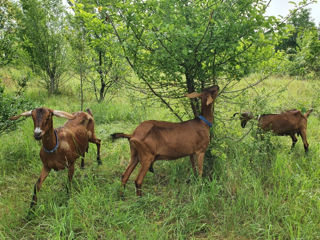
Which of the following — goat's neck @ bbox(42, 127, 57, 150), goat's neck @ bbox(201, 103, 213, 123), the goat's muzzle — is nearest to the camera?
the goat's muzzle

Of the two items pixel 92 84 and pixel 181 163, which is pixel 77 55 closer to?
pixel 92 84

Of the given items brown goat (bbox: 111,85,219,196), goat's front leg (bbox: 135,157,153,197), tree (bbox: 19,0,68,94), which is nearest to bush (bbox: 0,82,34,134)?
brown goat (bbox: 111,85,219,196)

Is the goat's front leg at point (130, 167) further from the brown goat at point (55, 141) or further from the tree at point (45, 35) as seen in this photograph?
the tree at point (45, 35)

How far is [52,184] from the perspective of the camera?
3.46 meters

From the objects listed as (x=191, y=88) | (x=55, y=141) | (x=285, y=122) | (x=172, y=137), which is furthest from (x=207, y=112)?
(x=55, y=141)

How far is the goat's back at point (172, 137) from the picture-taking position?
10.1 feet

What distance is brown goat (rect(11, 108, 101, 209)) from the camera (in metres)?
2.65

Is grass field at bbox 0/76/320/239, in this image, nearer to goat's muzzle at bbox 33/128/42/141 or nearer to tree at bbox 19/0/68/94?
goat's muzzle at bbox 33/128/42/141

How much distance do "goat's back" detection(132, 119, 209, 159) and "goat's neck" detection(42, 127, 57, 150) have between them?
3.23 feet

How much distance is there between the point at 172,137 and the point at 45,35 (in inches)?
305

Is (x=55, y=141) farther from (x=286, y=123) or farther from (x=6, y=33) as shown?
(x=286, y=123)

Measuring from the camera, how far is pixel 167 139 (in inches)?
125

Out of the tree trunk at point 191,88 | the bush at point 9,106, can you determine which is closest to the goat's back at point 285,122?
the tree trunk at point 191,88

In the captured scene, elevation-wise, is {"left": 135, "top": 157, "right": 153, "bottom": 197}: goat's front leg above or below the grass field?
above
